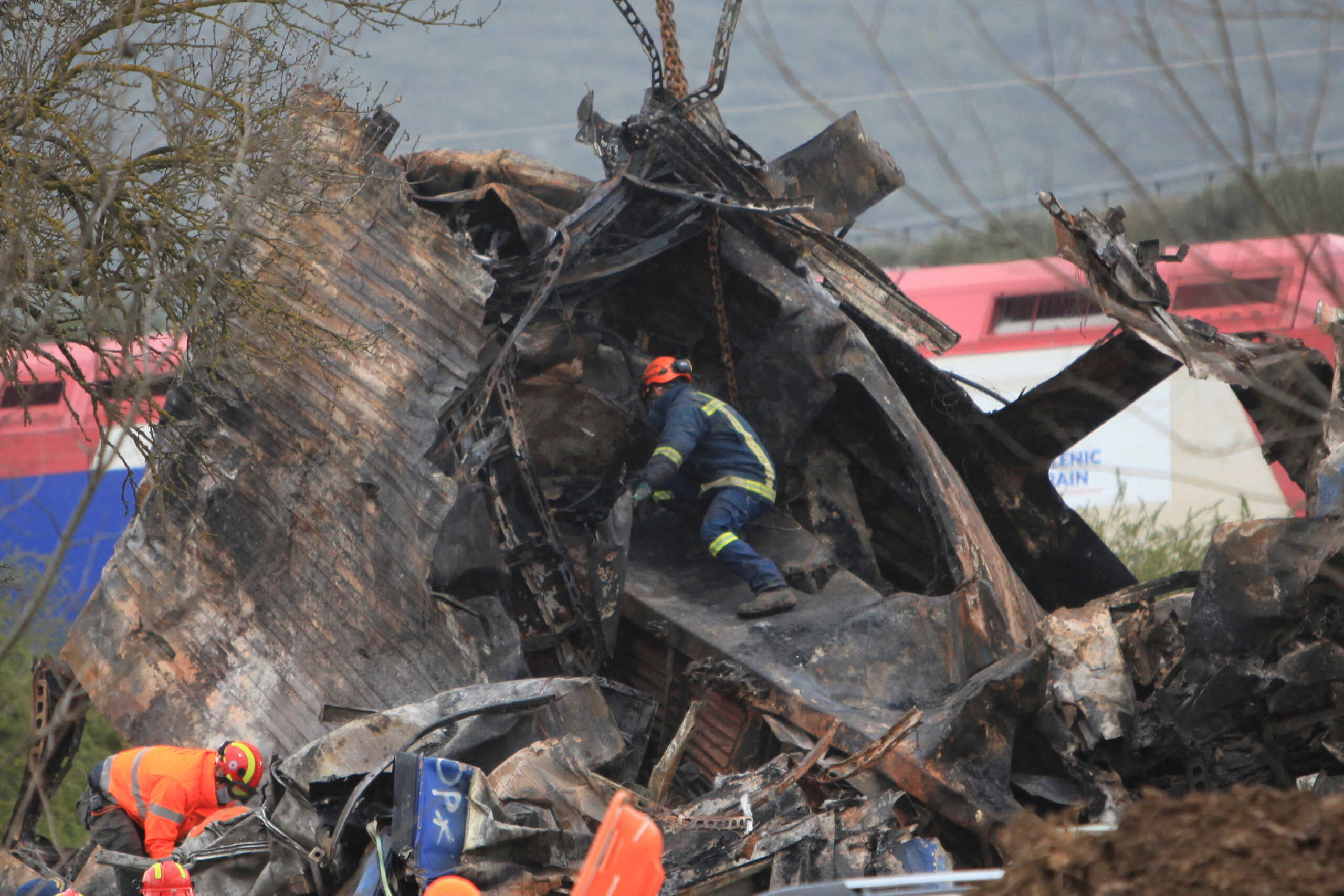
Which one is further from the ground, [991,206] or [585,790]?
[991,206]

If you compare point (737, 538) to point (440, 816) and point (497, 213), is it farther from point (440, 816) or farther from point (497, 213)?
point (440, 816)

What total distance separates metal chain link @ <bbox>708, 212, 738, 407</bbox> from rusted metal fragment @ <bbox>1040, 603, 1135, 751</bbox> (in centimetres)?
233

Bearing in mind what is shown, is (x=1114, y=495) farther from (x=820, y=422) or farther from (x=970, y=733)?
(x=970, y=733)

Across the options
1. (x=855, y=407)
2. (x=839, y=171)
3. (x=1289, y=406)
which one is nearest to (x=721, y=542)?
(x=855, y=407)

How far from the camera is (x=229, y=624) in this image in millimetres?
6555

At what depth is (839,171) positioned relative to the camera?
325 inches

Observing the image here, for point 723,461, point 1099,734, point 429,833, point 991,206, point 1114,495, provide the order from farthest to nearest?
point 1114,495
point 723,461
point 1099,734
point 429,833
point 991,206

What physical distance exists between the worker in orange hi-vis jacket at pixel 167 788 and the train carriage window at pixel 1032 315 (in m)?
13.5

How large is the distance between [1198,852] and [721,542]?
4710 mm

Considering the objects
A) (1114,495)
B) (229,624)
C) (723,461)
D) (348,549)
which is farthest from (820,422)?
(1114,495)

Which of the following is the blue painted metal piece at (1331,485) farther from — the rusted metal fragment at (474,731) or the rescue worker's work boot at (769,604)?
the rusted metal fragment at (474,731)

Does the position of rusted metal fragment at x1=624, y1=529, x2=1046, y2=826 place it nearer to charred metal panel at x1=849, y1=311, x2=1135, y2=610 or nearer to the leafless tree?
charred metal panel at x1=849, y1=311, x2=1135, y2=610

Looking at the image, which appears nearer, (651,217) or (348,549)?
(348,549)

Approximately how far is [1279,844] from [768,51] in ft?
6.14
